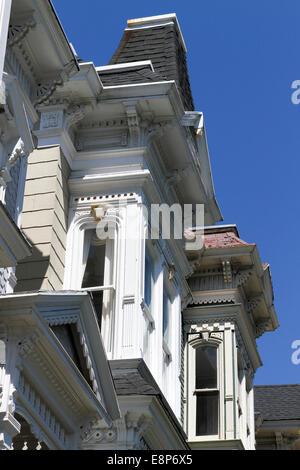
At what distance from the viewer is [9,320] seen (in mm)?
10492

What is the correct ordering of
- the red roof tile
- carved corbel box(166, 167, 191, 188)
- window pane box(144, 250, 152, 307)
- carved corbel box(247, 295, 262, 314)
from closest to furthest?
1. window pane box(144, 250, 152, 307)
2. carved corbel box(166, 167, 191, 188)
3. the red roof tile
4. carved corbel box(247, 295, 262, 314)

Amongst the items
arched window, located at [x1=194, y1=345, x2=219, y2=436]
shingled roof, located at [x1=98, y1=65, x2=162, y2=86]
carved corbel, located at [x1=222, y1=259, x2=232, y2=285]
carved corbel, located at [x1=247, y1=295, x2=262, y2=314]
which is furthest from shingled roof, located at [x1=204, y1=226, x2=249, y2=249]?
shingled roof, located at [x1=98, y1=65, x2=162, y2=86]

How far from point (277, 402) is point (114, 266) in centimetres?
1437

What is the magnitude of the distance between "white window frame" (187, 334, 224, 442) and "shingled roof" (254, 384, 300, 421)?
24.5ft

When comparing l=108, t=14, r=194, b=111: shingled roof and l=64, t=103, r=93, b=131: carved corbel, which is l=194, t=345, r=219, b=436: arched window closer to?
l=108, t=14, r=194, b=111: shingled roof

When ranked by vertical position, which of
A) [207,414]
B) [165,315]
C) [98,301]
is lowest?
[207,414]

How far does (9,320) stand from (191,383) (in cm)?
1039

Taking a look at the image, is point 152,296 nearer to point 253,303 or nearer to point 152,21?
point 253,303

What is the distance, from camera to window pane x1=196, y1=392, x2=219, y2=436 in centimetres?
2006

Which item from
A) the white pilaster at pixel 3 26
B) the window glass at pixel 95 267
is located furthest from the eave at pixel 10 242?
the window glass at pixel 95 267

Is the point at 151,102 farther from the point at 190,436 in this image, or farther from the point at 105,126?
the point at 190,436

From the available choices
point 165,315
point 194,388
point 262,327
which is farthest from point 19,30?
point 262,327

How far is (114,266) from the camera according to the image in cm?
1683

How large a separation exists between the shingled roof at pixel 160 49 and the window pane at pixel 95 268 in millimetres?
4405
